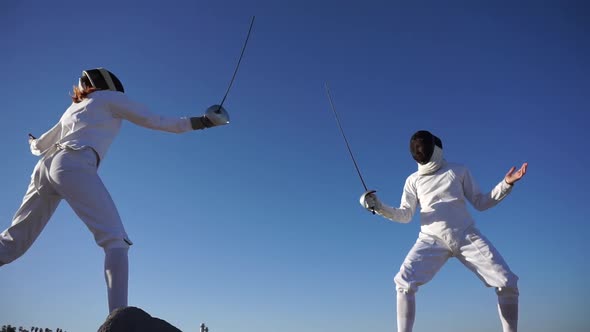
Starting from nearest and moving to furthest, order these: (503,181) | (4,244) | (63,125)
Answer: (4,244), (63,125), (503,181)

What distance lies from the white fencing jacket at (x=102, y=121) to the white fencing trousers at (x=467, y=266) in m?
2.74

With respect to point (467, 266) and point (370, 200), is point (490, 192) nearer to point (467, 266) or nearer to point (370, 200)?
point (467, 266)

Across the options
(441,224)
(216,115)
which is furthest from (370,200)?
(216,115)

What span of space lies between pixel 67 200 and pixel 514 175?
4.49 meters

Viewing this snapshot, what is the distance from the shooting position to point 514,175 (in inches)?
196

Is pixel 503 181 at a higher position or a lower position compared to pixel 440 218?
higher

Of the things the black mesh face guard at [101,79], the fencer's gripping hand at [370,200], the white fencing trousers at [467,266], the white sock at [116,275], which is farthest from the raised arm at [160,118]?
the white fencing trousers at [467,266]

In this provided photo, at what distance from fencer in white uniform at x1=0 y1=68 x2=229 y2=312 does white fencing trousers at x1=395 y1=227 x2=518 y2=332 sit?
2.50m

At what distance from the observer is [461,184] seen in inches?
211

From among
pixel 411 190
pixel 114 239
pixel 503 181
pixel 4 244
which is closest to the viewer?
pixel 114 239

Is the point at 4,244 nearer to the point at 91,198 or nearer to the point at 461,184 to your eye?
the point at 91,198

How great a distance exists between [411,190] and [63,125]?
13.1ft

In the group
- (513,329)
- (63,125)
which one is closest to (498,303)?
(513,329)

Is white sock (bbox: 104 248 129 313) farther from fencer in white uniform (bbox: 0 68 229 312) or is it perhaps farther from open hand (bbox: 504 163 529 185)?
open hand (bbox: 504 163 529 185)
